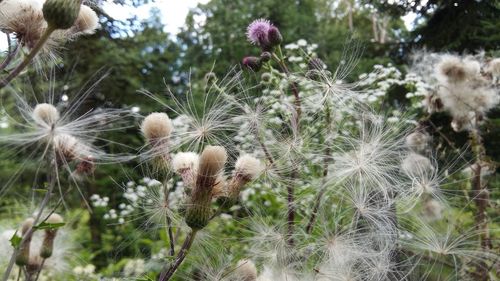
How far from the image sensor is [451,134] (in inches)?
143

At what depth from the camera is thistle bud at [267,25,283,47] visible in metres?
1.92

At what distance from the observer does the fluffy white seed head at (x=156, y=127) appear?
1.50 m

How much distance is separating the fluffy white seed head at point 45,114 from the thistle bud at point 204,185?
13.4 inches

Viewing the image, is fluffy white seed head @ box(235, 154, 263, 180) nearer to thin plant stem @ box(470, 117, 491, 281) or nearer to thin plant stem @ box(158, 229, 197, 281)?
thin plant stem @ box(158, 229, 197, 281)

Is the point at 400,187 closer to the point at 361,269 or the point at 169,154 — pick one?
the point at 361,269

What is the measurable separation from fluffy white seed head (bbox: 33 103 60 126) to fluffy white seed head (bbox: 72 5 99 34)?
0.76 feet

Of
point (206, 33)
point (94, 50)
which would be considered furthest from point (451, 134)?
point (206, 33)

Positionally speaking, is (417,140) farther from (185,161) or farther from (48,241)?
(48,241)

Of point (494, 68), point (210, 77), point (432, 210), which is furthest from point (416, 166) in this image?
point (494, 68)

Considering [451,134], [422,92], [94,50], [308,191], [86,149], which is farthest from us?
[94,50]

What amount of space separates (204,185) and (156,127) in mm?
217

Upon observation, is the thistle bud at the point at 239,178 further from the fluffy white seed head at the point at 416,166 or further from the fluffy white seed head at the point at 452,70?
the fluffy white seed head at the point at 452,70

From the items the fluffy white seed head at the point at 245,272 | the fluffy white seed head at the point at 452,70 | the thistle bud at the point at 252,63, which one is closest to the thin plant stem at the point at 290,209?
the fluffy white seed head at the point at 245,272

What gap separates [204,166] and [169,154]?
200mm
